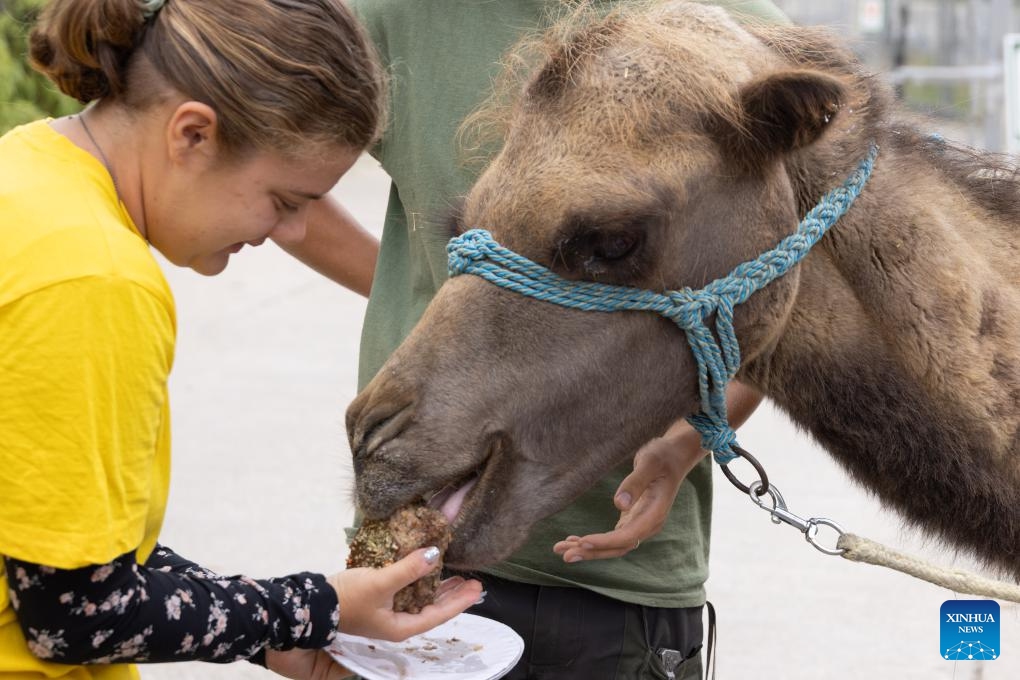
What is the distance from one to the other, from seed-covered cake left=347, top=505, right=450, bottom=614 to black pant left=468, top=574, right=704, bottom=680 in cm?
52

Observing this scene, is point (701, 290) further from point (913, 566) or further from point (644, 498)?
point (913, 566)

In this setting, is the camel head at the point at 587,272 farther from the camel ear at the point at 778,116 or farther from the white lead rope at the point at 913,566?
the white lead rope at the point at 913,566

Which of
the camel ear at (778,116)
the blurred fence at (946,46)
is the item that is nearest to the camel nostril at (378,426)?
the camel ear at (778,116)

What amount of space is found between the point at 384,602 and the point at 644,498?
71cm

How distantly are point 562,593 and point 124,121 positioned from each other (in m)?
1.38

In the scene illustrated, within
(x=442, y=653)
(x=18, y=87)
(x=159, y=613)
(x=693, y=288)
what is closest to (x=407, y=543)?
(x=442, y=653)

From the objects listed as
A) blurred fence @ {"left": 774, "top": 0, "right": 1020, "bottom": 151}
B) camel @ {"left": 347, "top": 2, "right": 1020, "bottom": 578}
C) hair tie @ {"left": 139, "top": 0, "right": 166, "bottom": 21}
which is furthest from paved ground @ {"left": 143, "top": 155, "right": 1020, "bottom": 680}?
blurred fence @ {"left": 774, "top": 0, "right": 1020, "bottom": 151}

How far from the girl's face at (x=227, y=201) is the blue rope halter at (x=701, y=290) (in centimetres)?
32

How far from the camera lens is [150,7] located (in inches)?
81.8

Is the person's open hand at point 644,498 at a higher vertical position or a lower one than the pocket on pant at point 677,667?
higher

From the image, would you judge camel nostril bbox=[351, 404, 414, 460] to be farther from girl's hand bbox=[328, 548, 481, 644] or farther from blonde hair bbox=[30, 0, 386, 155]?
blonde hair bbox=[30, 0, 386, 155]

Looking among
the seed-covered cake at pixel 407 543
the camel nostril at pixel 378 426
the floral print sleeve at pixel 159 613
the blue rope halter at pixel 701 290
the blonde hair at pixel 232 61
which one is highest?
the blonde hair at pixel 232 61

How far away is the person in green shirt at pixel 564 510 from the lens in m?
2.75

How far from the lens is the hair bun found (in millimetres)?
2055
